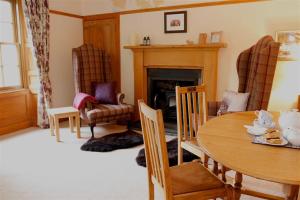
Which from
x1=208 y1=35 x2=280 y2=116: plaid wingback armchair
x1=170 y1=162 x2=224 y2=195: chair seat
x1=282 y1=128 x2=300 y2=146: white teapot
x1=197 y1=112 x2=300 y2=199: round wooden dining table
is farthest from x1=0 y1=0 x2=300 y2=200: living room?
x1=282 y1=128 x2=300 y2=146: white teapot

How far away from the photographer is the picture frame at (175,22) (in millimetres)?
4129

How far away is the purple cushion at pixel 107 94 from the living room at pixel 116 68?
1.23 feet

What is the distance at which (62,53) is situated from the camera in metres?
4.79

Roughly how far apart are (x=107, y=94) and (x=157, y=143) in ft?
9.84

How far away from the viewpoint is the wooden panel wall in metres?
3.99

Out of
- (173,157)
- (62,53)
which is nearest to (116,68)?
(62,53)

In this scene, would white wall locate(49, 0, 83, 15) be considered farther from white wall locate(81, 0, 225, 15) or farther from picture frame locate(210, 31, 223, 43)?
picture frame locate(210, 31, 223, 43)

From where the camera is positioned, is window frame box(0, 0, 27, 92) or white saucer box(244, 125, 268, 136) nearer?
white saucer box(244, 125, 268, 136)

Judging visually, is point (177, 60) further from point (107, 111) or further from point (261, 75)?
point (261, 75)

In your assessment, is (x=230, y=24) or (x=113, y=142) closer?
(x=113, y=142)

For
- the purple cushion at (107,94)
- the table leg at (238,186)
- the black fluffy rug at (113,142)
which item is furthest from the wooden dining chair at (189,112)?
the purple cushion at (107,94)

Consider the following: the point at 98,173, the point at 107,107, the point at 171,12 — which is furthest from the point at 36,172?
the point at 171,12

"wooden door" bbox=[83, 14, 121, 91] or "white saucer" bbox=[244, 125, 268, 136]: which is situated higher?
"wooden door" bbox=[83, 14, 121, 91]

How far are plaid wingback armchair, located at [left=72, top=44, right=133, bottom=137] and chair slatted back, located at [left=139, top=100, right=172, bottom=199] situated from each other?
7.68 ft
